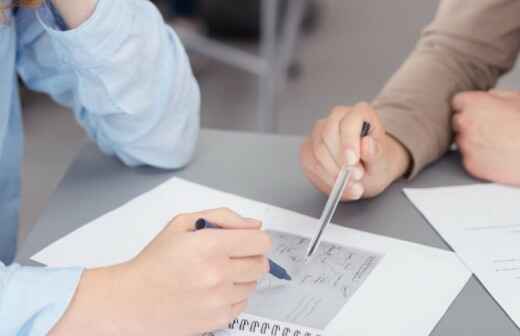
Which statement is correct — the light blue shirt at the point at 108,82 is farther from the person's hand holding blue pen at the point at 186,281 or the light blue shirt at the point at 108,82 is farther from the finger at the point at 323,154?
the person's hand holding blue pen at the point at 186,281

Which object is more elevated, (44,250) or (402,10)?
(44,250)

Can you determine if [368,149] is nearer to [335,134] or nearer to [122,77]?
[335,134]

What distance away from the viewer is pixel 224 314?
0.57 metres

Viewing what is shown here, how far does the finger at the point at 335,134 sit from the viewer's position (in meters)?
0.79

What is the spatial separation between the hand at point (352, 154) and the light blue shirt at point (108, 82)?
0.18 meters

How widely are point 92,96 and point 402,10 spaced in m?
2.90

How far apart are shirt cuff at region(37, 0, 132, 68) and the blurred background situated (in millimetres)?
1269

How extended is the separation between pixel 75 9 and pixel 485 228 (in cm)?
52

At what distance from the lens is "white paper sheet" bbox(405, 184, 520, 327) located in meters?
0.67

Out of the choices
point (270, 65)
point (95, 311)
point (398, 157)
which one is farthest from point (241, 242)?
point (270, 65)

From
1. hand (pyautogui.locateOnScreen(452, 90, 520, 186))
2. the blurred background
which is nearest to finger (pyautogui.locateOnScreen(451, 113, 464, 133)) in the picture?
hand (pyautogui.locateOnScreen(452, 90, 520, 186))

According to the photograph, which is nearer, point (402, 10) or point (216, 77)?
point (216, 77)

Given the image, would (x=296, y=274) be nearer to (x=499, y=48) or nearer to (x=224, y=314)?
(x=224, y=314)

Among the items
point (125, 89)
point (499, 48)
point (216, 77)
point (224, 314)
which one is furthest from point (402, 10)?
point (224, 314)
